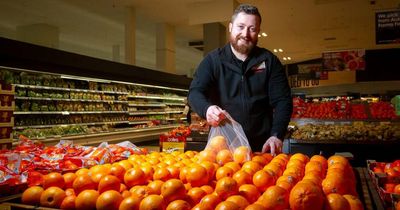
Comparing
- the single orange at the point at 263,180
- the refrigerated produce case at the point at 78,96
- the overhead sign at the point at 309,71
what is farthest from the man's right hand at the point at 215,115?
the overhead sign at the point at 309,71

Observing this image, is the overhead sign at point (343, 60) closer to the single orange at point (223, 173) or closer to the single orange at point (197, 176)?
the single orange at point (223, 173)

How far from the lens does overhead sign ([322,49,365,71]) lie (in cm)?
1391

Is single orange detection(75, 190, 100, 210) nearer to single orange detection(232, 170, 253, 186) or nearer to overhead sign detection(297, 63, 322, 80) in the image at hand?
single orange detection(232, 170, 253, 186)

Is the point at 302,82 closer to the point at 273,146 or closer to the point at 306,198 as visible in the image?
the point at 273,146

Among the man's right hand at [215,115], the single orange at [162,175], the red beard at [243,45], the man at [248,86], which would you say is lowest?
the single orange at [162,175]

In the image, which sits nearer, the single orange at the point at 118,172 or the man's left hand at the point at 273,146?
the single orange at the point at 118,172

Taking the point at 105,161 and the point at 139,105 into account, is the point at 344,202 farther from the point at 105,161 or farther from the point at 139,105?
the point at 139,105

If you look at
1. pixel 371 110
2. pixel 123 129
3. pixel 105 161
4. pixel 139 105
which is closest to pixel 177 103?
pixel 139 105

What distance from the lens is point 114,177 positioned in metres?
1.60

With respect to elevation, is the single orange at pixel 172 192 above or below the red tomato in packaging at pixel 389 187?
above

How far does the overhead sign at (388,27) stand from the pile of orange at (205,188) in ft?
22.3

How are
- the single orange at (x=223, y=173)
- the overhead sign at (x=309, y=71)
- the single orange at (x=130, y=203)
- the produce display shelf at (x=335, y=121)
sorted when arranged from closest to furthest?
the single orange at (x=130, y=203) < the single orange at (x=223, y=173) < the produce display shelf at (x=335, y=121) < the overhead sign at (x=309, y=71)

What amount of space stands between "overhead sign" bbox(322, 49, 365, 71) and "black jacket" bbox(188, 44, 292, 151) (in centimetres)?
1253

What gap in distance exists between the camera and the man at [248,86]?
8.28ft
